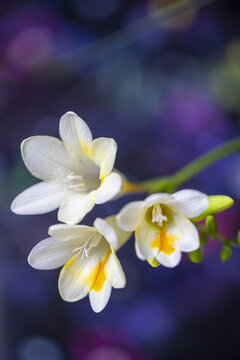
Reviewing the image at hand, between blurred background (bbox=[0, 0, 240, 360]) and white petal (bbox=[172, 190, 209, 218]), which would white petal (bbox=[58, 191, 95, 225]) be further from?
blurred background (bbox=[0, 0, 240, 360])

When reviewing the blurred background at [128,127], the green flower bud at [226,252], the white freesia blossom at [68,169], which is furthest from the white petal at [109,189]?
the blurred background at [128,127]

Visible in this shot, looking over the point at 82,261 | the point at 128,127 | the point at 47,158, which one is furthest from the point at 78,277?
the point at 128,127

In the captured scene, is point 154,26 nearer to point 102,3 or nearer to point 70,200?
point 102,3

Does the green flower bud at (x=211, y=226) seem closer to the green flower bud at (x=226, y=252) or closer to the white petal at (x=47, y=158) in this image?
the green flower bud at (x=226, y=252)

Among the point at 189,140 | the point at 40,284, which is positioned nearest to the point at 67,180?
the point at 189,140

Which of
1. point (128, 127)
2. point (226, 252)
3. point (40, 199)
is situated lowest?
point (226, 252)

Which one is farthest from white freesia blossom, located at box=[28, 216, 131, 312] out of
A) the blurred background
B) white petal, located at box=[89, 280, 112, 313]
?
the blurred background

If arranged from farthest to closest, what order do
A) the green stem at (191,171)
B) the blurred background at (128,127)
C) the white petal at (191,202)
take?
the blurred background at (128,127), the green stem at (191,171), the white petal at (191,202)

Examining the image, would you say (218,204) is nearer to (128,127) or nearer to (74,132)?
(74,132)
